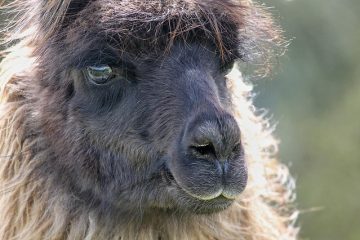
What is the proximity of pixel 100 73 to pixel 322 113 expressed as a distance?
433 inches

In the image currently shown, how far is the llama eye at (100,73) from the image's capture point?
4.32 meters

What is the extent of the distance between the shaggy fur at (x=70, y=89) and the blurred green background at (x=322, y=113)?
27.5 feet

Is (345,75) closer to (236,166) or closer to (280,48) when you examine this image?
(280,48)

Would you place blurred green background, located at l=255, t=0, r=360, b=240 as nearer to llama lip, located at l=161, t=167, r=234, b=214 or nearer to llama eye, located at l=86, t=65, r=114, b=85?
llama eye, located at l=86, t=65, r=114, b=85

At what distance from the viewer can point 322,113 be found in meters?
15.0

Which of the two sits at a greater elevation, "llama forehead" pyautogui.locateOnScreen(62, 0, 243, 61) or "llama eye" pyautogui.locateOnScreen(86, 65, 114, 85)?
"llama forehead" pyautogui.locateOnScreen(62, 0, 243, 61)

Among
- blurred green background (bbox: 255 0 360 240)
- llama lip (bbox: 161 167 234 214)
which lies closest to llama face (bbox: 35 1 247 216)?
llama lip (bbox: 161 167 234 214)

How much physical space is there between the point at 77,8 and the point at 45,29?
0.22 m

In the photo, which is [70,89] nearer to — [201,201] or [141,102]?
[141,102]

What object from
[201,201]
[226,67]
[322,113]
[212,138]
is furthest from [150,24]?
[322,113]

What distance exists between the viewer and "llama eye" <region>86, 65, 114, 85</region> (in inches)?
170

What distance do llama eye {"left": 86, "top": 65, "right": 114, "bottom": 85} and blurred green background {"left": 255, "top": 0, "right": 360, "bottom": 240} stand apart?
8.98m

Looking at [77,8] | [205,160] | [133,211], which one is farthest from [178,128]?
[77,8]

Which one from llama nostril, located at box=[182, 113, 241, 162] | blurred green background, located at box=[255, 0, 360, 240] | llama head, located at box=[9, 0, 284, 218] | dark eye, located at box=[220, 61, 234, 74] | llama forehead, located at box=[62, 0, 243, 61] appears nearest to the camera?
llama nostril, located at box=[182, 113, 241, 162]
